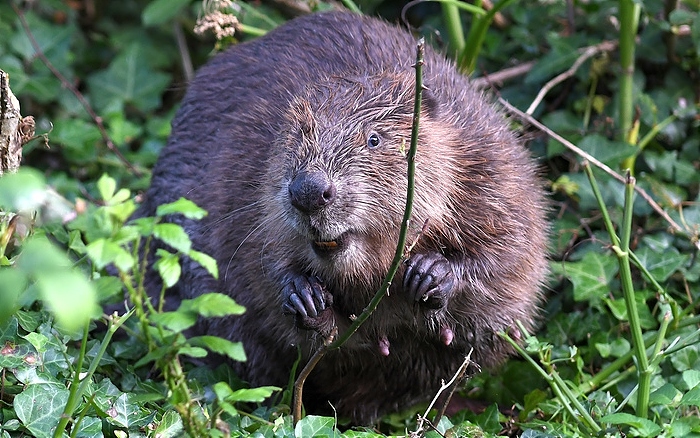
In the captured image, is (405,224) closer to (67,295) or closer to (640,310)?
(67,295)

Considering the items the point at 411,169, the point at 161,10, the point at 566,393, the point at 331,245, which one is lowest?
the point at 566,393

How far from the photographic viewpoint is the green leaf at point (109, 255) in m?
1.74

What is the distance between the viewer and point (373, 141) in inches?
109

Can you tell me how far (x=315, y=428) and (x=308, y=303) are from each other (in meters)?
0.45

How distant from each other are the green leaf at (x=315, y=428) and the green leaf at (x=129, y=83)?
119 inches

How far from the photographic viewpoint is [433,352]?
10.4 feet

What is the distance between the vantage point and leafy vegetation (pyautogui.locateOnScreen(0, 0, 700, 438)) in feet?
6.76

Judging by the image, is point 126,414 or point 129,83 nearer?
point 126,414

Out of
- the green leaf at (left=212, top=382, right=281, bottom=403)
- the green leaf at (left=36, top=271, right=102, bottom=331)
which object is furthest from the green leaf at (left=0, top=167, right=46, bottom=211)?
the green leaf at (left=212, top=382, right=281, bottom=403)

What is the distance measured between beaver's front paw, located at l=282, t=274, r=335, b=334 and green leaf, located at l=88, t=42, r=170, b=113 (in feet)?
8.28

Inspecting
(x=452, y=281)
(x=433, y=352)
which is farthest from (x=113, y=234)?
(x=433, y=352)

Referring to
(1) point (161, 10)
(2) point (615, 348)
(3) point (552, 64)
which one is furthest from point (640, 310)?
(1) point (161, 10)

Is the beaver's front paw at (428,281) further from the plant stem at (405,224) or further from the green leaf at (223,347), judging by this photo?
the green leaf at (223,347)

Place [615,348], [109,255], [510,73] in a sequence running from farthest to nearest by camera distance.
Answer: [510,73] < [615,348] < [109,255]
